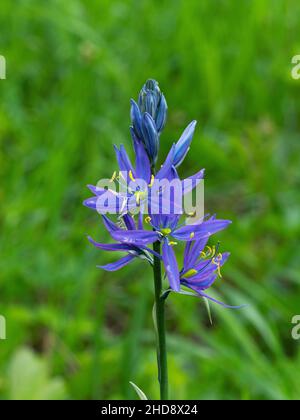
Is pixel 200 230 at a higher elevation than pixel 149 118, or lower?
lower

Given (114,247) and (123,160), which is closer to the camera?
(114,247)

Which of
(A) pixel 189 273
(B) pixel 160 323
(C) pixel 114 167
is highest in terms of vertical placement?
(C) pixel 114 167

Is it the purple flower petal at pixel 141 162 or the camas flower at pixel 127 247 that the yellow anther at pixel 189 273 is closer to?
the camas flower at pixel 127 247

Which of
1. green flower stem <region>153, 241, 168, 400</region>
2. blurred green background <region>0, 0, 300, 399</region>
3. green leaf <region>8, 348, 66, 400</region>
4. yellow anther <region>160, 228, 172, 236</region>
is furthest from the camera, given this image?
blurred green background <region>0, 0, 300, 399</region>

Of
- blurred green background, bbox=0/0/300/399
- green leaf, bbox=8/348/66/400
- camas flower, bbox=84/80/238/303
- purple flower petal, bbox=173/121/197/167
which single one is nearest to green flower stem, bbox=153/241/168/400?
camas flower, bbox=84/80/238/303

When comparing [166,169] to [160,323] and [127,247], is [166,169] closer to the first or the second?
[127,247]

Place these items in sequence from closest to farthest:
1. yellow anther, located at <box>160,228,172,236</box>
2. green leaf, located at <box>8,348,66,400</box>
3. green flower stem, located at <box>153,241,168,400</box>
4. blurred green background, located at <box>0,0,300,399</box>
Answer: green flower stem, located at <box>153,241,168,400</box>
yellow anther, located at <box>160,228,172,236</box>
green leaf, located at <box>8,348,66,400</box>
blurred green background, located at <box>0,0,300,399</box>

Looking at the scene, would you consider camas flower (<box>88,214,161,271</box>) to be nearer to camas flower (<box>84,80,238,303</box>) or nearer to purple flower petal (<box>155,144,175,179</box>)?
camas flower (<box>84,80,238,303</box>)

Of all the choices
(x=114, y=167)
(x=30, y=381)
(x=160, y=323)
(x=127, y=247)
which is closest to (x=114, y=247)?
(x=127, y=247)
